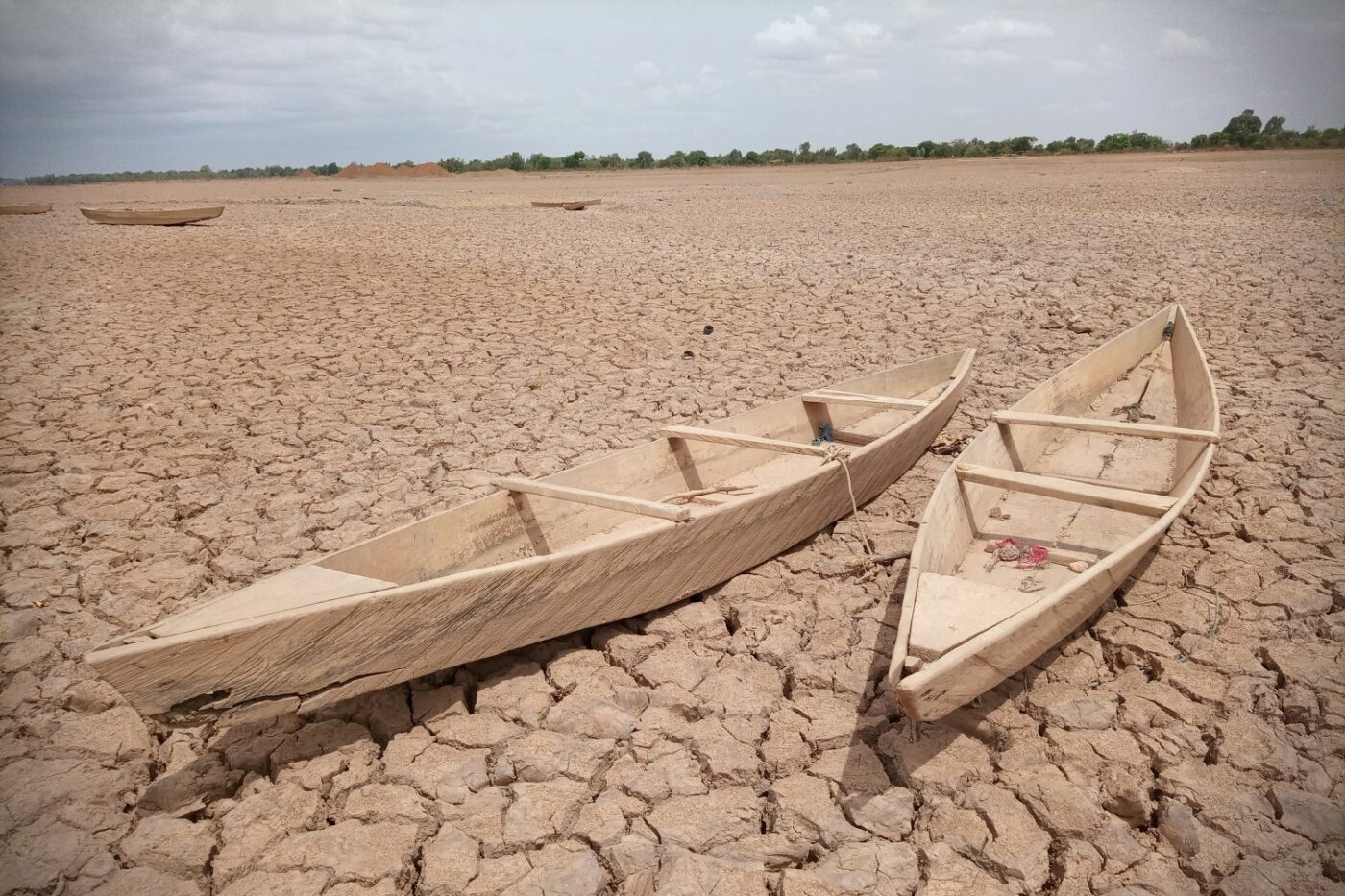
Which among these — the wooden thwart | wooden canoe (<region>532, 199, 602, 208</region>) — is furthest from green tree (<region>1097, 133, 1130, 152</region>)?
the wooden thwart

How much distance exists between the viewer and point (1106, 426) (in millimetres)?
3973

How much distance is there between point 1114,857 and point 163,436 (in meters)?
5.71

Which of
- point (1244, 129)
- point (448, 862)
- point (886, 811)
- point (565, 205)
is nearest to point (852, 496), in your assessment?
point (886, 811)

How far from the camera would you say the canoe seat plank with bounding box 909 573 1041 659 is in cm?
220

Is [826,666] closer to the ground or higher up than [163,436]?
closer to the ground

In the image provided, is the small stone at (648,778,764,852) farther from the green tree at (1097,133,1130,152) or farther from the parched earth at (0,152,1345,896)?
the green tree at (1097,133,1130,152)

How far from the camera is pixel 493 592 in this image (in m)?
2.40

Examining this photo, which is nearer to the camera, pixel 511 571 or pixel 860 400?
pixel 511 571

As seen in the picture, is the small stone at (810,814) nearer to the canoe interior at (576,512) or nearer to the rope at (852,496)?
the canoe interior at (576,512)

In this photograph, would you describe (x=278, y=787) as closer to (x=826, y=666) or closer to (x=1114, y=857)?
(x=826, y=666)

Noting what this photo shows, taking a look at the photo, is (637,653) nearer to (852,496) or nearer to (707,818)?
(707,818)

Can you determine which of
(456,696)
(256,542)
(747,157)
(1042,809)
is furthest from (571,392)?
(747,157)

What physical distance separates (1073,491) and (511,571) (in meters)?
2.58

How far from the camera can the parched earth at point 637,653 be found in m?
2.10
